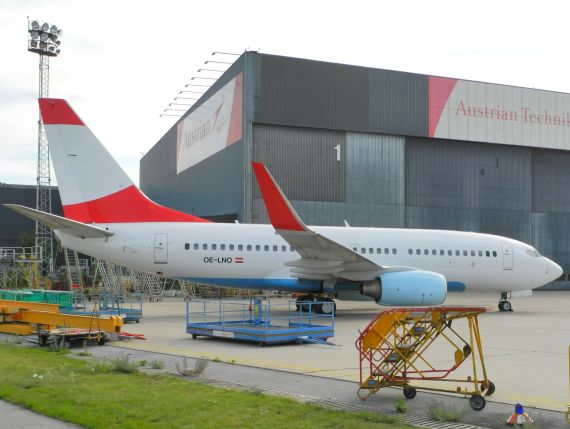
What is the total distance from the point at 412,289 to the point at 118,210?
9964 millimetres

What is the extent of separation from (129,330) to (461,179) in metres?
31.4

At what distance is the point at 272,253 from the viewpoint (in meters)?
23.0

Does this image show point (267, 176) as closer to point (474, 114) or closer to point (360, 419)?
point (360, 419)

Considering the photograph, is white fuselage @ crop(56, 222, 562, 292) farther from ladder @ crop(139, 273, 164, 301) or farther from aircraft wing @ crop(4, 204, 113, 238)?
ladder @ crop(139, 273, 164, 301)

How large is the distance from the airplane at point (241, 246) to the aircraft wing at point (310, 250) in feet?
0.11

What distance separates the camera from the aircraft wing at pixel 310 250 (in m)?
17.8

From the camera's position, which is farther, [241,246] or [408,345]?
[241,246]

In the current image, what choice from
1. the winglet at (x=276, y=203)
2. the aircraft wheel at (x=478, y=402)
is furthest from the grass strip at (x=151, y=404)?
the winglet at (x=276, y=203)

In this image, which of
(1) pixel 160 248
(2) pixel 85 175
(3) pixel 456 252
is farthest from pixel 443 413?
(3) pixel 456 252

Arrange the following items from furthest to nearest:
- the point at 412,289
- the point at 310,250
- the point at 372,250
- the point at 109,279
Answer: the point at 109,279 → the point at 372,250 → the point at 310,250 → the point at 412,289

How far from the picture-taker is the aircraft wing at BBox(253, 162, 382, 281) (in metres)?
17.8

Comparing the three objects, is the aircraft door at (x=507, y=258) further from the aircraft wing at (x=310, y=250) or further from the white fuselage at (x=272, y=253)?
the aircraft wing at (x=310, y=250)

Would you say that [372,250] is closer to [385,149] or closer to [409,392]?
[409,392]

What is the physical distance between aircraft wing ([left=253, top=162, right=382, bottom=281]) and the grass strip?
8.47 m
